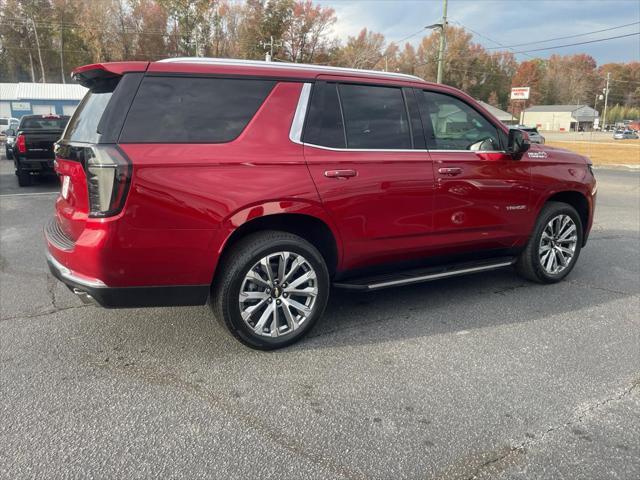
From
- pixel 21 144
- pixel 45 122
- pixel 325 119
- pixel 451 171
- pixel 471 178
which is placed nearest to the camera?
pixel 325 119

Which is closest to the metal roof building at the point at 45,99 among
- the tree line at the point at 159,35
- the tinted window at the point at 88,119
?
the tree line at the point at 159,35

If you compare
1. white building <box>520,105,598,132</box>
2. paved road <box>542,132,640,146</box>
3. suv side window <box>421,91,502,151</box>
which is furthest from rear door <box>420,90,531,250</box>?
white building <box>520,105,598,132</box>

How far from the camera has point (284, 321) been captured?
3658 millimetres

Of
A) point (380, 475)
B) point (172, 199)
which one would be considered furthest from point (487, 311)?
point (172, 199)

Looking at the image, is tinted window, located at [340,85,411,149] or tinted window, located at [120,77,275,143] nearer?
tinted window, located at [120,77,275,143]

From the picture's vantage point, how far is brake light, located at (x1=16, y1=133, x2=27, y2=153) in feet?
39.2

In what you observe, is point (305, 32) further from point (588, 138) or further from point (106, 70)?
point (106, 70)

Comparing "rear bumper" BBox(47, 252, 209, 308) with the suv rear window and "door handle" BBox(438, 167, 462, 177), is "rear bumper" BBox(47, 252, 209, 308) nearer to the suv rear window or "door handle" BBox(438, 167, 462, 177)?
the suv rear window

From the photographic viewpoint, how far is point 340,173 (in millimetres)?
3631

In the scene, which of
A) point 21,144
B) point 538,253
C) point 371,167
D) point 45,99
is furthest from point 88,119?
point 45,99

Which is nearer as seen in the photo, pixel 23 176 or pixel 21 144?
pixel 21 144

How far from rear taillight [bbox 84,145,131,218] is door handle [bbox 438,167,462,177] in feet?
7.79

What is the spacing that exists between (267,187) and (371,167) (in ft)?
2.79

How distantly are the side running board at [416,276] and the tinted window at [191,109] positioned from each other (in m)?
1.44
